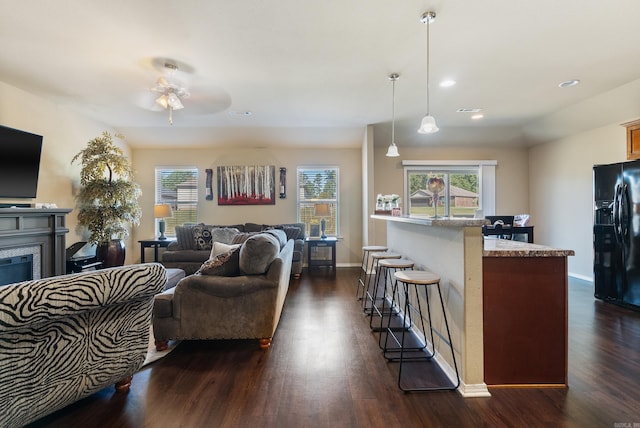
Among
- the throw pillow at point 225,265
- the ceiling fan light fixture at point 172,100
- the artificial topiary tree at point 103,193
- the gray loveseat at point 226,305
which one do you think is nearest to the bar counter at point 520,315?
the gray loveseat at point 226,305

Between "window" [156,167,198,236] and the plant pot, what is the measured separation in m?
1.52

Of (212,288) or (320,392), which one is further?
(212,288)

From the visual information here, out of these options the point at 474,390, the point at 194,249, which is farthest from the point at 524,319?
the point at 194,249

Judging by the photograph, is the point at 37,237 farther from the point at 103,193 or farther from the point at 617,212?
the point at 617,212

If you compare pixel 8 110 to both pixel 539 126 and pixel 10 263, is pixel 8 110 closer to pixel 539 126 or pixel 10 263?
pixel 10 263

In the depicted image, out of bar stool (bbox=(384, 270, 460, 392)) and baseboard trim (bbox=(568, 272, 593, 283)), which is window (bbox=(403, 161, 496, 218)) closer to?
baseboard trim (bbox=(568, 272, 593, 283))

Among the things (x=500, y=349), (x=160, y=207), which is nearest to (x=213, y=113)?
(x=160, y=207)

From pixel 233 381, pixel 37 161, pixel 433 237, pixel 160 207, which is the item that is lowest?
pixel 233 381

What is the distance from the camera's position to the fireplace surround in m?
3.05

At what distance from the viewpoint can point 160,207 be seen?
215 inches

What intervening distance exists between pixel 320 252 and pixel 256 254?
366cm

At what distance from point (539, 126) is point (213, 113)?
575 centimetres

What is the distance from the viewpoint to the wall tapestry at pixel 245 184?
5.94 metres

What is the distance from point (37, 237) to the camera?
3.40 m
